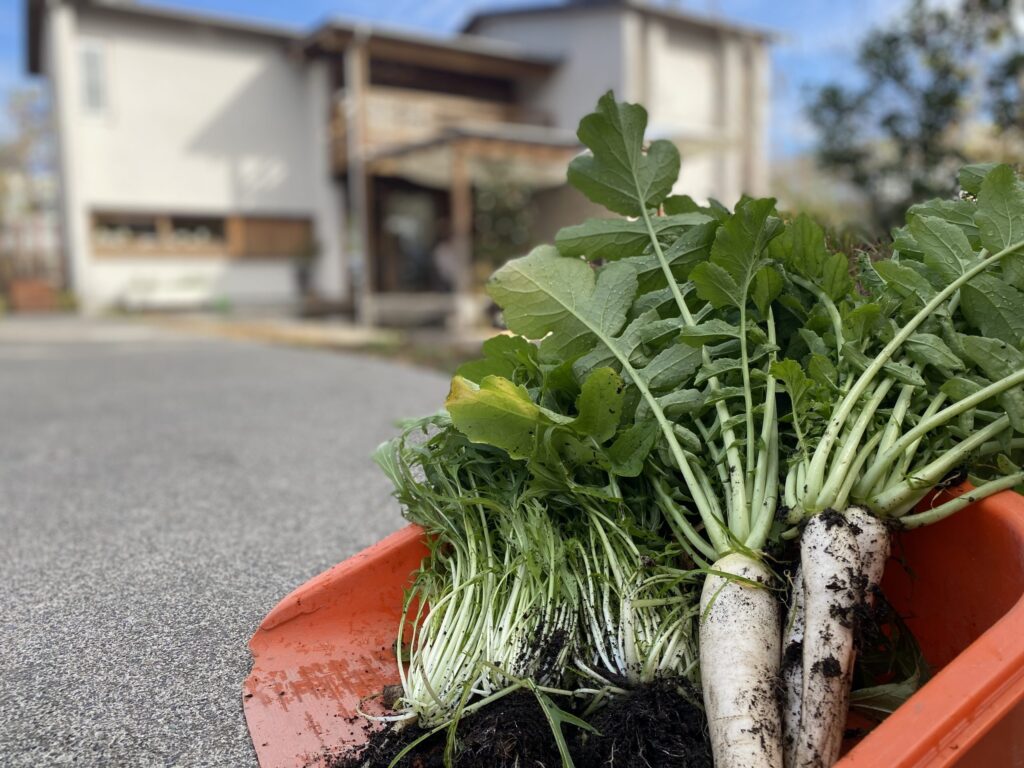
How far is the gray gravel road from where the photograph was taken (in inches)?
56.2

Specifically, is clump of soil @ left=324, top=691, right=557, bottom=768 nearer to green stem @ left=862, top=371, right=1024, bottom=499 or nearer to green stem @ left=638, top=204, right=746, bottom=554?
green stem @ left=638, top=204, right=746, bottom=554

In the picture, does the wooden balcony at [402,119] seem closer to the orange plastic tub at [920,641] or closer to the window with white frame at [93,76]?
the window with white frame at [93,76]

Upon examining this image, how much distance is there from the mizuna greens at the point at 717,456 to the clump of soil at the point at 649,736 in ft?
0.17

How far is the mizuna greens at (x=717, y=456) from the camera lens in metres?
1.20

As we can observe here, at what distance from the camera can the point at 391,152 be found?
13422 millimetres

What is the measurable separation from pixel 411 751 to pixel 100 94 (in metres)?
16.5

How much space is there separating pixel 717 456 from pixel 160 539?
1.75m

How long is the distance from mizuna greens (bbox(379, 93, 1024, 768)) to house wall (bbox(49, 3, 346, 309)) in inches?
603

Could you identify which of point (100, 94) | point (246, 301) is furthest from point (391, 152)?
point (100, 94)

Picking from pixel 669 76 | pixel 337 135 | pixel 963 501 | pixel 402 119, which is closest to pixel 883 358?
pixel 963 501

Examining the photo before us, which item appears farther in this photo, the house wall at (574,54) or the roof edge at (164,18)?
the house wall at (574,54)

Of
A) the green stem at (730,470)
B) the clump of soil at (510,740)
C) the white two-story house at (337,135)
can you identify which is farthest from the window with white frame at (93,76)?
the clump of soil at (510,740)

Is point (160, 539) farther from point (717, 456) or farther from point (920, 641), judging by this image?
point (920, 641)

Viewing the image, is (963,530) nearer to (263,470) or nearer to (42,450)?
(263,470)
